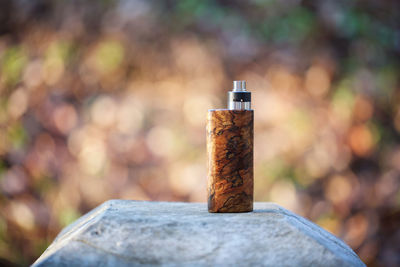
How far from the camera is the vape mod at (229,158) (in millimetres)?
850

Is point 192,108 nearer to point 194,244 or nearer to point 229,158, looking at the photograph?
point 229,158

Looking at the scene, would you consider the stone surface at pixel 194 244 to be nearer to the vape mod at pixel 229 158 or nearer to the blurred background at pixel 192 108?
the vape mod at pixel 229 158

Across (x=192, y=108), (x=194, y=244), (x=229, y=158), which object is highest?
(x=192, y=108)

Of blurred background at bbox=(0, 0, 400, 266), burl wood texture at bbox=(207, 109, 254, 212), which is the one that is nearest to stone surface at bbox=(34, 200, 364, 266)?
burl wood texture at bbox=(207, 109, 254, 212)

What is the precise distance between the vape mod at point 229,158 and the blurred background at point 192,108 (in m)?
0.82

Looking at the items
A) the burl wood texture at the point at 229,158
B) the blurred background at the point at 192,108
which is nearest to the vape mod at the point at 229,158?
the burl wood texture at the point at 229,158

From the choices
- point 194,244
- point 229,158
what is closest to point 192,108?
point 229,158

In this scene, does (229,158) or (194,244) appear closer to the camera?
(194,244)

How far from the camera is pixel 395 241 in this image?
64.4 inches

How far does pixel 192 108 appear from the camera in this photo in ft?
5.65

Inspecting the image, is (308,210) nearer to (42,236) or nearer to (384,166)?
(384,166)

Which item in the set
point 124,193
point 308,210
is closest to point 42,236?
point 124,193

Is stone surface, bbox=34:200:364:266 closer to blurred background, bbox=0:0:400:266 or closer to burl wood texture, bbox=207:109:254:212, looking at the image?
burl wood texture, bbox=207:109:254:212

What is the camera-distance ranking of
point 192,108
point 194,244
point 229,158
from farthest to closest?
point 192,108, point 229,158, point 194,244
